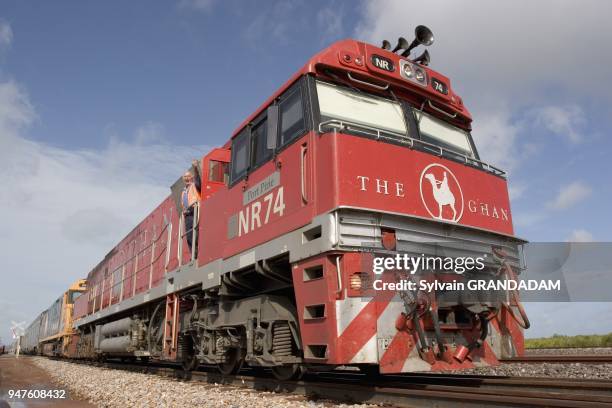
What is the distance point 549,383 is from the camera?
4.50 m

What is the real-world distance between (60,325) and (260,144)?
2097 centimetres

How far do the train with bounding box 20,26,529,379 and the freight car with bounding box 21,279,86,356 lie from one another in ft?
51.9

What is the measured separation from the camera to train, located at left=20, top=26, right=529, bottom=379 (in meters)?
4.50

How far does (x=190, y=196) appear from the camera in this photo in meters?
8.56

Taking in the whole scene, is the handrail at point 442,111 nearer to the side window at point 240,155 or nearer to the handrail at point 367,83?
the handrail at point 367,83

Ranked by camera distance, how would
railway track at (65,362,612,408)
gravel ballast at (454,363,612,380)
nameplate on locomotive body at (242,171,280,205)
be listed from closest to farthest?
railway track at (65,362,612,408) < nameplate on locomotive body at (242,171,280,205) < gravel ballast at (454,363,612,380)

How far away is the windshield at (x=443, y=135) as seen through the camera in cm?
608

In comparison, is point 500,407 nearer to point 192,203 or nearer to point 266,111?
point 266,111

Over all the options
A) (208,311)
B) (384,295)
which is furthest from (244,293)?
(384,295)

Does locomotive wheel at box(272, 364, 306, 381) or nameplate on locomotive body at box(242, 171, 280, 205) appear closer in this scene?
nameplate on locomotive body at box(242, 171, 280, 205)

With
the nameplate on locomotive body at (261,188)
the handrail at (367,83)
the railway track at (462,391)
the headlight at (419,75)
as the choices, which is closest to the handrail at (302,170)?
the nameplate on locomotive body at (261,188)

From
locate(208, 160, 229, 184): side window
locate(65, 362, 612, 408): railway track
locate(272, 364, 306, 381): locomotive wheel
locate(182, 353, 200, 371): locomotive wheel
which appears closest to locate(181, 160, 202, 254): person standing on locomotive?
locate(208, 160, 229, 184): side window

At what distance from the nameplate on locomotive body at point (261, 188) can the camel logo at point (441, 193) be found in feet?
5.50

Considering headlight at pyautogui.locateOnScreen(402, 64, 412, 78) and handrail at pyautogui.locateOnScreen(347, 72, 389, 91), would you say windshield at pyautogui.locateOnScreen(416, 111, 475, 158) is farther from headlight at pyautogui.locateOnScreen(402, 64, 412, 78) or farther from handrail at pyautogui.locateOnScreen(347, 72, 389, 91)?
handrail at pyautogui.locateOnScreen(347, 72, 389, 91)
